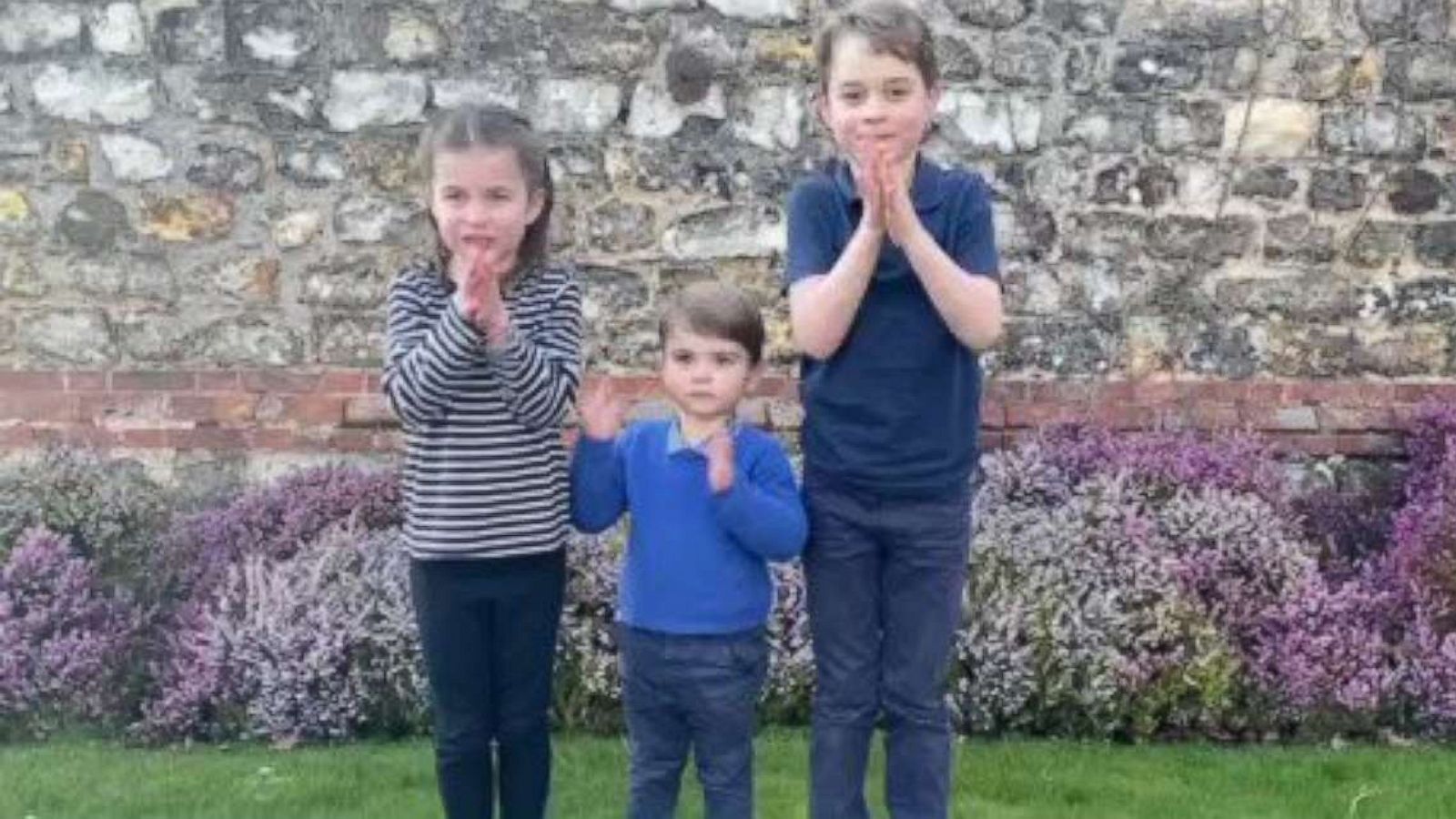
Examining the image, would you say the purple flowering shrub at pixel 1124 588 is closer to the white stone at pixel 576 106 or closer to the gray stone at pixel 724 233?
the gray stone at pixel 724 233

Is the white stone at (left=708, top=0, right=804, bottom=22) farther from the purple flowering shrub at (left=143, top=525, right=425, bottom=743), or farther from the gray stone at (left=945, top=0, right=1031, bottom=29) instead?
the purple flowering shrub at (left=143, top=525, right=425, bottom=743)

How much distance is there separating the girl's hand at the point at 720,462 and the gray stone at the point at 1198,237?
310cm

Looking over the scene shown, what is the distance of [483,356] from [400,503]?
252 cm

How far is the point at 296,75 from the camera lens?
6.77 meters

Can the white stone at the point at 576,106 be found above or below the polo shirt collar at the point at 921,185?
above

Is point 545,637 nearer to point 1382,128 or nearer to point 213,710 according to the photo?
point 213,710

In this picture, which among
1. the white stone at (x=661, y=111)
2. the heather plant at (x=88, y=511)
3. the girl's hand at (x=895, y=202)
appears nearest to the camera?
the girl's hand at (x=895, y=202)

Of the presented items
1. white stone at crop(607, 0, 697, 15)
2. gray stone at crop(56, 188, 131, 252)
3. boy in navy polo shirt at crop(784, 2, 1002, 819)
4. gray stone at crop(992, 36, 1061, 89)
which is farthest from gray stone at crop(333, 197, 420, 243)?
boy in navy polo shirt at crop(784, 2, 1002, 819)

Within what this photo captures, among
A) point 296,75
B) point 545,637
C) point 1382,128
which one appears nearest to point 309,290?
point 296,75

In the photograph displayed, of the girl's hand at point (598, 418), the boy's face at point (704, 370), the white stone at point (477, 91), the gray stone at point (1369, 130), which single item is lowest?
the girl's hand at point (598, 418)

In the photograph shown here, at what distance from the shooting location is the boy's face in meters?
4.30

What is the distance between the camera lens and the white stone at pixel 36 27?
22.1ft

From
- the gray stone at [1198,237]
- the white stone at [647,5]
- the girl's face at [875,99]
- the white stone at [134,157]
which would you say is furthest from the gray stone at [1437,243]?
the white stone at [134,157]

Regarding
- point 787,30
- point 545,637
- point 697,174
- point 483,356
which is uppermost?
point 787,30
